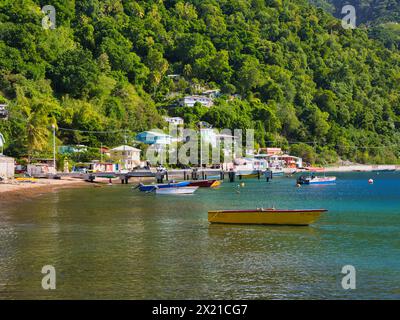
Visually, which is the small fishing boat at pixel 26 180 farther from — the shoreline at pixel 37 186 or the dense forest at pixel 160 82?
the dense forest at pixel 160 82

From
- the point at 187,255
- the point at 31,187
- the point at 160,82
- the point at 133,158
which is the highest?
the point at 160,82

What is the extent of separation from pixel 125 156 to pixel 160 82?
54096mm

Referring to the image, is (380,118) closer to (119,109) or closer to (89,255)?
(119,109)

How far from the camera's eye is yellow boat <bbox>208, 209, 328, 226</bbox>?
1423 inches

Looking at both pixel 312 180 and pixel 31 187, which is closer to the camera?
pixel 31 187

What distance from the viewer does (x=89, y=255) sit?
27.3 meters

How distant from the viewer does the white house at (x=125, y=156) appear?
10531 centimetres

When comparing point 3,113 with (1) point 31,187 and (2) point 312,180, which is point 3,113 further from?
(2) point 312,180

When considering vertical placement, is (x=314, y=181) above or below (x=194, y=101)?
below

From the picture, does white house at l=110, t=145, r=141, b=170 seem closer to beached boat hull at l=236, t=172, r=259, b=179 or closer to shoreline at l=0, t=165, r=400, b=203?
shoreline at l=0, t=165, r=400, b=203

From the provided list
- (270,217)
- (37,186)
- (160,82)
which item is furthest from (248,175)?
(270,217)

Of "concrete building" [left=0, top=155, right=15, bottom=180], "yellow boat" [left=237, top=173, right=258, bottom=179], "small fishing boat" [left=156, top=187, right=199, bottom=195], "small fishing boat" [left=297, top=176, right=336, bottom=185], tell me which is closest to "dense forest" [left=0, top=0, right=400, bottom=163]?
"concrete building" [left=0, top=155, right=15, bottom=180]

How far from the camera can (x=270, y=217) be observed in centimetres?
3647

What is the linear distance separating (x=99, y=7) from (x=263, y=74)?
164ft
